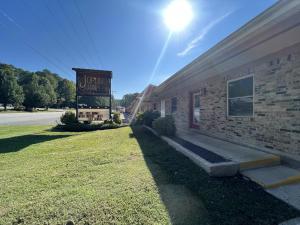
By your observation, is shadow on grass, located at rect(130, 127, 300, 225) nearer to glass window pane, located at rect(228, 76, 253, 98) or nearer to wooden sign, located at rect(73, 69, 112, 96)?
glass window pane, located at rect(228, 76, 253, 98)

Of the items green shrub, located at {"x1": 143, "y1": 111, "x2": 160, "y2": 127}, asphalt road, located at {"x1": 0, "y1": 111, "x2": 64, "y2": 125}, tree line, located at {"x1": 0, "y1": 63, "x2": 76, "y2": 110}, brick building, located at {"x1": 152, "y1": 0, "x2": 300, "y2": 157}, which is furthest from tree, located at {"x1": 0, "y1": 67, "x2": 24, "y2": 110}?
brick building, located at {"x1": 152, "y1": 0, "x2": 300, "y2": 157}

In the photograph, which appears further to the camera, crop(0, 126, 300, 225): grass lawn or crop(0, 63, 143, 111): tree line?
crop(0, 63, 143, 111): tree line

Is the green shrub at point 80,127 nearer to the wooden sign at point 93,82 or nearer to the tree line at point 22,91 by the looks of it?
the wooden sign at point 93,82

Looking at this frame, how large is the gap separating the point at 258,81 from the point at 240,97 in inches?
35.3

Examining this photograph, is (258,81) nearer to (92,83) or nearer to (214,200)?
(214,200)

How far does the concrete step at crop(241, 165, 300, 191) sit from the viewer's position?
3.27m

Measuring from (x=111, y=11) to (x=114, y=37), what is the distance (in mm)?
3599

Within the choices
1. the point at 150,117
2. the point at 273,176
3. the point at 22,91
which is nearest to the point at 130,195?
the point at 273,176

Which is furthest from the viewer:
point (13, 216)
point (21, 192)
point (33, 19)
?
point (33, 19)

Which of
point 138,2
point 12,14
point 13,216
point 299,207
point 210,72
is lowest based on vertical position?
point 13,216

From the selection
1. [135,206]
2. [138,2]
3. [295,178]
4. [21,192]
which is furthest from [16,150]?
[295,178]

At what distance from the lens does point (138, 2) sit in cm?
793

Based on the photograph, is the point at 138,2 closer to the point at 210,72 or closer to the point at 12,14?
the point at 210,72

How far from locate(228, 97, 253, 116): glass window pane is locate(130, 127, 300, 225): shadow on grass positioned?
2620 mm
